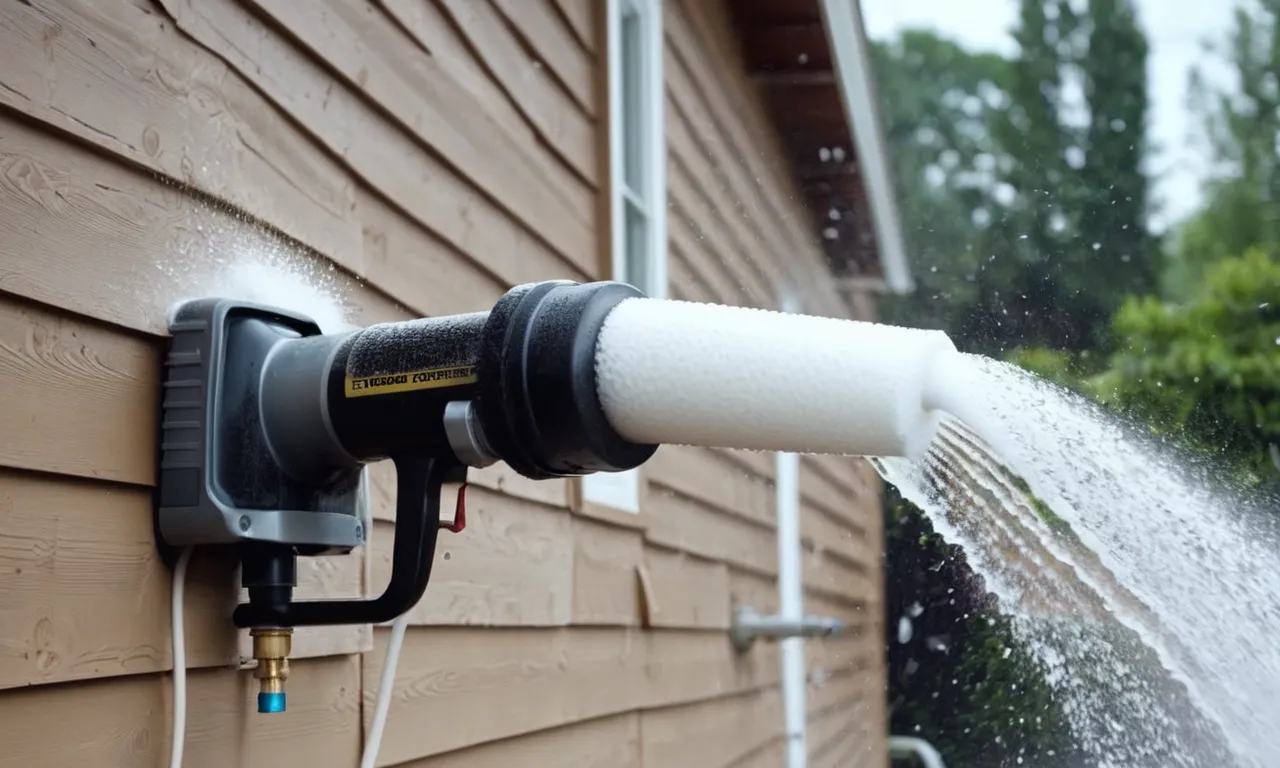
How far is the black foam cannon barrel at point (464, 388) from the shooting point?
1.28m

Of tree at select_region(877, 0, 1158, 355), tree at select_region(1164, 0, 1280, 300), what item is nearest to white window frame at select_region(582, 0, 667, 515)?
tree at select_region(877, 0, 1158, 355)

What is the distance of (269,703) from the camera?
1.36 metres

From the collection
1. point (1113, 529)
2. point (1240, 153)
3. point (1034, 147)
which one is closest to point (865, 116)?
point (1113, 529)

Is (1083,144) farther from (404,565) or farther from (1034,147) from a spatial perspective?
(404,565)

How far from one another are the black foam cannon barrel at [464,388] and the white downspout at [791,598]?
13.8 ft

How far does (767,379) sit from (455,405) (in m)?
0.29

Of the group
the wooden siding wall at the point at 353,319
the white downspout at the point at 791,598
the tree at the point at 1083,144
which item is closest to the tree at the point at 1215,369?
the white downspout at the point at 791,598

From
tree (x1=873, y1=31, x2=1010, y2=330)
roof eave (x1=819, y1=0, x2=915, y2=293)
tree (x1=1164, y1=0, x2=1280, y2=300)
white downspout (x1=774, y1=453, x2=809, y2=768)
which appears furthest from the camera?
tree (x1=873, y1=31, x2=1010, y2=330)

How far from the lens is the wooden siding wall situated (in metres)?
1.19

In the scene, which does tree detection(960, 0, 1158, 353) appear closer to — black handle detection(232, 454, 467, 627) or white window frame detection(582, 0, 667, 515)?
white window frame detection(582, 0, 667, 515)

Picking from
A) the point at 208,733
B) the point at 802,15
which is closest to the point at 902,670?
the point at 802,15

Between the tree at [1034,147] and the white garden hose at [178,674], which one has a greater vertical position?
the tree at [1034,147]

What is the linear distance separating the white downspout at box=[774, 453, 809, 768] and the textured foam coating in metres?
4.27

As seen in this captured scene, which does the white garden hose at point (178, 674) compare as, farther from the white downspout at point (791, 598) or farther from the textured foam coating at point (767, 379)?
the white downspout at point (791, 598)
